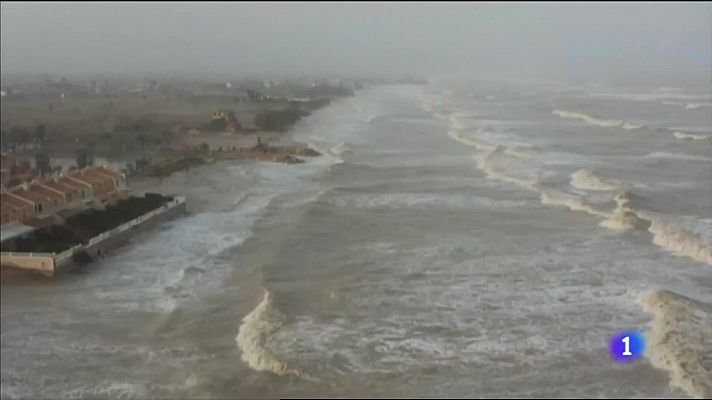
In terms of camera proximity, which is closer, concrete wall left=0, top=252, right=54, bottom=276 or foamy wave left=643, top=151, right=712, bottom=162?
concrete wall left=0, top=252, right=54, bottom=276

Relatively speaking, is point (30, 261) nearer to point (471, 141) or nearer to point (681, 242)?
point (681, 242)

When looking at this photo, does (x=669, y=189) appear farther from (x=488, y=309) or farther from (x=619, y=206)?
(x=488, y=309)

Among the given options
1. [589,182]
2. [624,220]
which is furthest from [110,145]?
[624,220]

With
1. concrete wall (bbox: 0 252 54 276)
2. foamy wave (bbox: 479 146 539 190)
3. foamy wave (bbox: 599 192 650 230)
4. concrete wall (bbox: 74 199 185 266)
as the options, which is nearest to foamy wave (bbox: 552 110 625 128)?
foamy wave (bbox: 479 146 539 190)

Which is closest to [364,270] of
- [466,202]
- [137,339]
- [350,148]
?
[137,339]

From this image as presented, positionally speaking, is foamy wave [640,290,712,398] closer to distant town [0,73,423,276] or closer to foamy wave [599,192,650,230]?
foamy wave [599,192,650,230]
